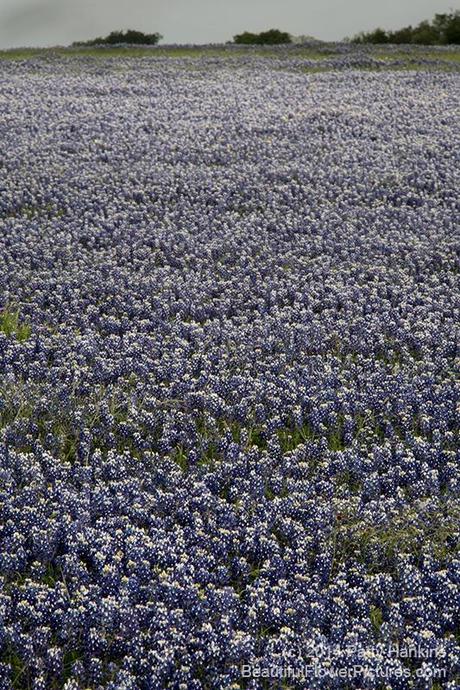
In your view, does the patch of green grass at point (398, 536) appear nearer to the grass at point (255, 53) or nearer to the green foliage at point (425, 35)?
the grass at point (255, 53)

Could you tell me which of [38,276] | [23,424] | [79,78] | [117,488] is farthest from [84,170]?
[79,78]

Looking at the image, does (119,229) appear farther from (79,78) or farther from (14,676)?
(79,78)

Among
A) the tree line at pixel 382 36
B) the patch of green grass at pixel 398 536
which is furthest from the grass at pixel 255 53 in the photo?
the patch of green grass at pixel 398 536

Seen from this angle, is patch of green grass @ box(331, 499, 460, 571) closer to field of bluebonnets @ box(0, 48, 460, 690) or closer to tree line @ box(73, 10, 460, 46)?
field of bluebonnets @ box(0, 48, 460, 690)

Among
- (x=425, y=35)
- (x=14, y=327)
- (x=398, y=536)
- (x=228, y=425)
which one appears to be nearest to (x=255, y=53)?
(x=425, y=35)

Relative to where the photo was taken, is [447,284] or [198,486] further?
[447,284]

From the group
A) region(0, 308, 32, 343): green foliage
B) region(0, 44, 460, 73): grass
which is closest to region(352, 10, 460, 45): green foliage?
region(0, 44, 460, 73): grass

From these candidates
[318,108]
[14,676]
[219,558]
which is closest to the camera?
[14,676]

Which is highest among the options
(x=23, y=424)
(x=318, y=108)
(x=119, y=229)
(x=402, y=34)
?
(x=402, y=34)
